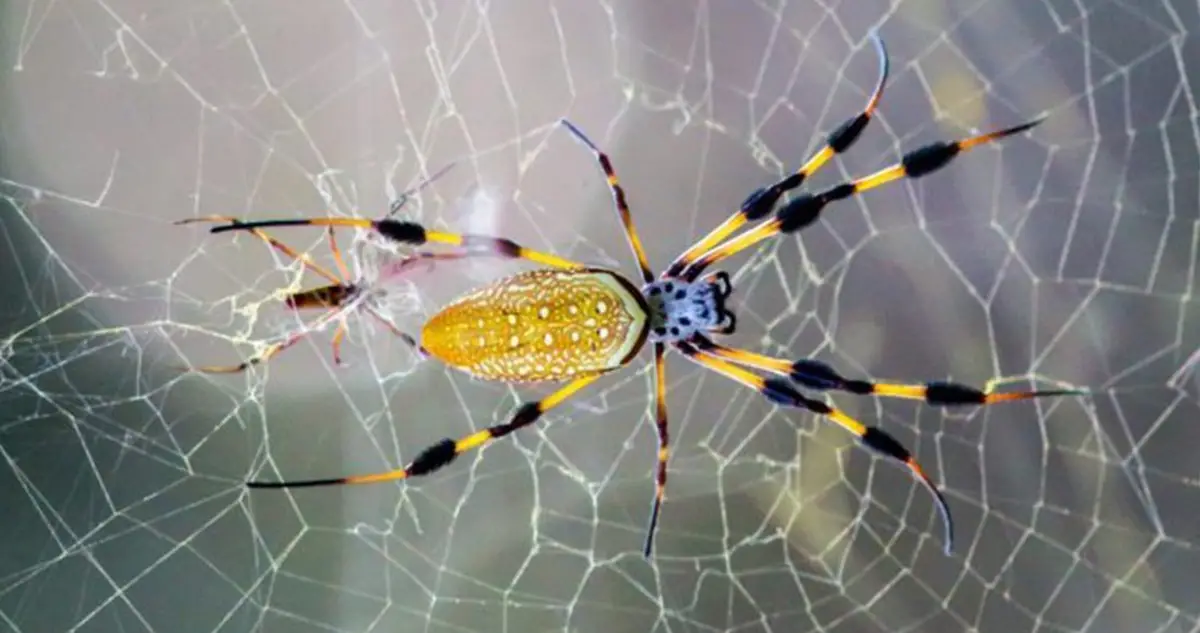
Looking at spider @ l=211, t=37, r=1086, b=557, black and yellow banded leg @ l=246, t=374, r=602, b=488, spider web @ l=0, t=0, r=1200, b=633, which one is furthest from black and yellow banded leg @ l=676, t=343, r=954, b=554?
spider web @ l=0, t=0, r=1200, b=633

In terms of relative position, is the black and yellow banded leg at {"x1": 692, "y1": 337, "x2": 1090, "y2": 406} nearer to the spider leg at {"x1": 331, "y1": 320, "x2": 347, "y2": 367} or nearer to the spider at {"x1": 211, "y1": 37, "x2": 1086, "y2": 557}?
the spider at {"x1": 211, "y1": 37, "x2": 1086, "y2": 557}

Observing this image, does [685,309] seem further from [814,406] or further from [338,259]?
[338,259]

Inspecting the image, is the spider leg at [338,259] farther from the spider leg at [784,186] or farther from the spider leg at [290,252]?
the spider leg at [784,186]

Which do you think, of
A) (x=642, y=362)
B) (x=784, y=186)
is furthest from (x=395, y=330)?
(x=784, y=186)

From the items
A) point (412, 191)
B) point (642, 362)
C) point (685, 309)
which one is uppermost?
point (412, 191)

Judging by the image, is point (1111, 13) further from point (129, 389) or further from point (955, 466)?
point (129, 389)

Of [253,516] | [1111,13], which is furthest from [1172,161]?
[253,516]
